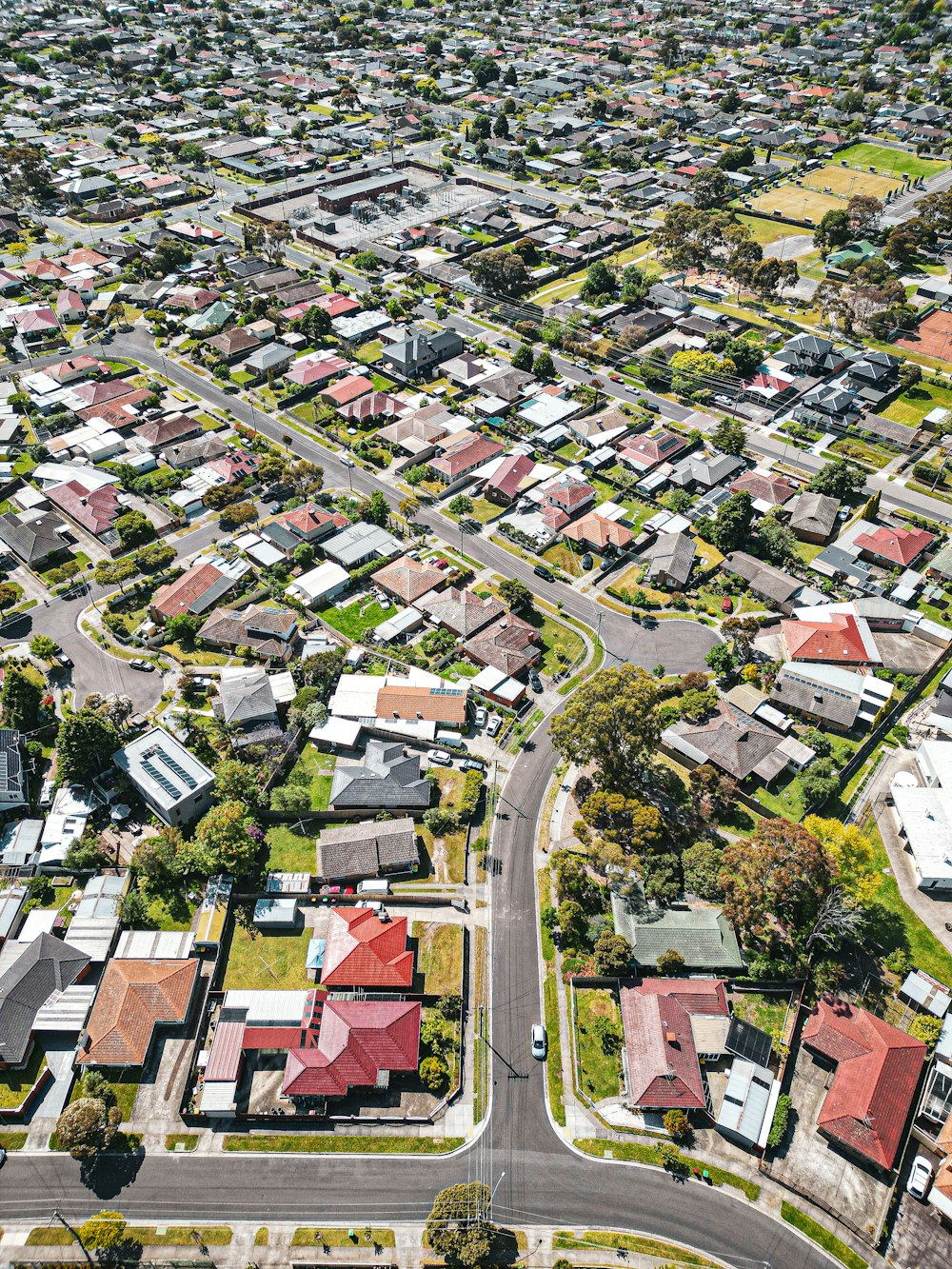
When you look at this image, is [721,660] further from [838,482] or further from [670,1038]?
[670,1038]

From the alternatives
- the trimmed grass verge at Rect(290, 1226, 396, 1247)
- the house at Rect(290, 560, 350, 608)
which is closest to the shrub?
the trimmed grass verge at Rect(290, 1226, 396, 1247)

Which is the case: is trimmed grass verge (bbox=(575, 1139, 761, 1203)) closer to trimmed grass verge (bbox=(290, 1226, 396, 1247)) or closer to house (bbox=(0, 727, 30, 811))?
trimmed grass verge (bbox=(290, 1226, 396, 1247))

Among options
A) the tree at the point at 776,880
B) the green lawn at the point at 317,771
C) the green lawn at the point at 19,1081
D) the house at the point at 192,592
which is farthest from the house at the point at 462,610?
the green lawn at the point at 19,1081

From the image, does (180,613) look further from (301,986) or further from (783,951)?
(783,951)

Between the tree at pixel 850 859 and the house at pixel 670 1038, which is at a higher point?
the tree at pixel 850 859

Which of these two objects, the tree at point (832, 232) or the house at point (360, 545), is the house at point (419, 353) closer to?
the house at point (360, 545)

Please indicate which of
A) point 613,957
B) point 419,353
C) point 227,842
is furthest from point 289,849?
point 419,353

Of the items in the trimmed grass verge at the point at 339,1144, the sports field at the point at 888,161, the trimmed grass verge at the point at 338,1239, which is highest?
the sports field at the point at 888,161
